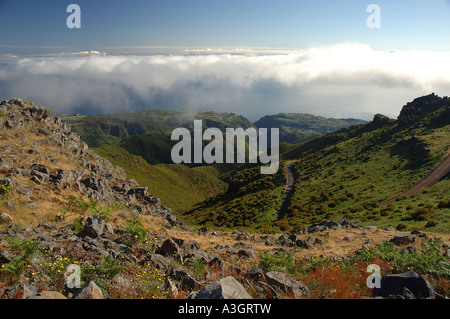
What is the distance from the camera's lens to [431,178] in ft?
136

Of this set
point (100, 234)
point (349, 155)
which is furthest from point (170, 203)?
point (100, 234)

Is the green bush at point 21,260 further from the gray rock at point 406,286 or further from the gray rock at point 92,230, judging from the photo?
the gray rock at point 406,286

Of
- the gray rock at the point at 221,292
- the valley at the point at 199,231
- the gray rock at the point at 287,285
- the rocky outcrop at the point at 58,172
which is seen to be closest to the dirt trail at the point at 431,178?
the valley at the point at 199,231

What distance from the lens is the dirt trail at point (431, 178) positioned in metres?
38.0

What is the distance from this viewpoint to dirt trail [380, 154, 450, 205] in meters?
38.0

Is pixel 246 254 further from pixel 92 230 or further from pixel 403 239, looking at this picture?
pixel 403 239

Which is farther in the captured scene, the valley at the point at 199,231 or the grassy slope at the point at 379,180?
the grassy slope at the point at 379,180

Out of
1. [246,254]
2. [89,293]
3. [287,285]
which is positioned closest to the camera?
[89,293]

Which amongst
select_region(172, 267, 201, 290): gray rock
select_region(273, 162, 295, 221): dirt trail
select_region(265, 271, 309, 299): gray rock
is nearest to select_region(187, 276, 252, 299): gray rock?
select_region(265, 271, 309, 299): gray rock

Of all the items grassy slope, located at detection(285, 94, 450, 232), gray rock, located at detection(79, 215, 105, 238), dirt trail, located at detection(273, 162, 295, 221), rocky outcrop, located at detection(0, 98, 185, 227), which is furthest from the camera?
dirt trail, located at detection(273, 162, 295, 221)

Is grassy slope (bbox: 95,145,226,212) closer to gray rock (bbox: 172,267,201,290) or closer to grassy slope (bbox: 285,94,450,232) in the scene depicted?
grassy slope (bbox: 285,94,450,232)

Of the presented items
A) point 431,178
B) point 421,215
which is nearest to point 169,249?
point 421,215

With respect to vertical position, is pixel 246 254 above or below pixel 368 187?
above

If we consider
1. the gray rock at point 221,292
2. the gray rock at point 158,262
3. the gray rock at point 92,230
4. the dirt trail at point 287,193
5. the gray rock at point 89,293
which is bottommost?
the dirt trail at point 287,193
